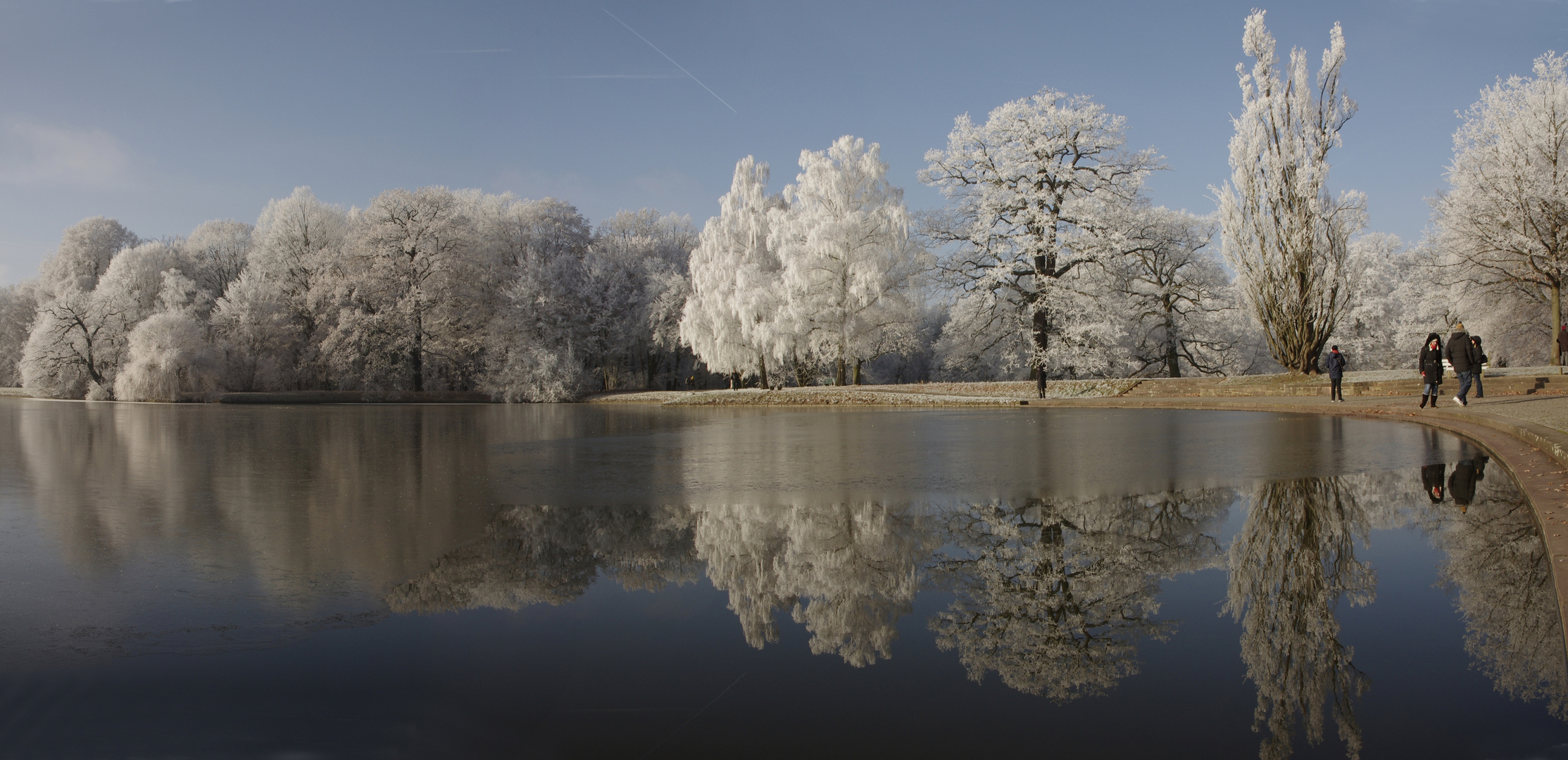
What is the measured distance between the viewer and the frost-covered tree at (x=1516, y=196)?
30312 millimetres

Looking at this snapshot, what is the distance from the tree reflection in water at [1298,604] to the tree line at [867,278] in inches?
983

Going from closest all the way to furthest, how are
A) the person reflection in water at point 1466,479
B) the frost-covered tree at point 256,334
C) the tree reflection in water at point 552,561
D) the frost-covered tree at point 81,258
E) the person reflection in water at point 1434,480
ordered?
the tree reflection in water at point 552,561 → the person reflection in water at point 1466,479 → the person reflection in water at point 1434,480 → the frost-covered tree at point 256,334 → the frost-covered tree at point 81,258

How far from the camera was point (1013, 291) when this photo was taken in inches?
1630

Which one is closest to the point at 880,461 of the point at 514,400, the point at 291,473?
the point at 291,473

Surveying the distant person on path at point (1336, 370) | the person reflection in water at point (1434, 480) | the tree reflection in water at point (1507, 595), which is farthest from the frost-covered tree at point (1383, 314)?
the tree reflection in water at point (1507, 595)

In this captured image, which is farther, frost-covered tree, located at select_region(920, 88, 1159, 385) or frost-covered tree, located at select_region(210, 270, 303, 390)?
frost-covered tree, located at select_region(210, 270, 303, 390)

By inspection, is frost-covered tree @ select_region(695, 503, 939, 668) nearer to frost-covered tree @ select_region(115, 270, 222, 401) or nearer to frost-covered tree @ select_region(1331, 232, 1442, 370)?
frost-covered tree @ select_region(1331, 232, 1442, 370)

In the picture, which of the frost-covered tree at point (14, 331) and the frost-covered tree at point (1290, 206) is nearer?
the frost-covered tree at point (1290, 206)

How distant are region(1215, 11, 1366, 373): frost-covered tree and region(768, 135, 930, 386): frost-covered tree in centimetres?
1213

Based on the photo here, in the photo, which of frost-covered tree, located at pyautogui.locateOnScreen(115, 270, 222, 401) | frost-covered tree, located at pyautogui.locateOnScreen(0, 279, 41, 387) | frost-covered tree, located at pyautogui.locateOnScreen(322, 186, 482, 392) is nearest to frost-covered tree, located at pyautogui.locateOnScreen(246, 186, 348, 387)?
frost-covered tree, located at pyautogui.locateOnScreen(322, 186, 482, 392)

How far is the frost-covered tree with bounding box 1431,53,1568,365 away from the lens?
3031 cm

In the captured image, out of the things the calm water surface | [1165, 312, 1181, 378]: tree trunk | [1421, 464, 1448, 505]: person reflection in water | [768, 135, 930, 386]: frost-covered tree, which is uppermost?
[768, 135, 930, 386]: frost-covered tree

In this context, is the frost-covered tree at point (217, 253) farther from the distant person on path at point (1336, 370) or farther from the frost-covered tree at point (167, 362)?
the distant person on path at point (1336, 370)

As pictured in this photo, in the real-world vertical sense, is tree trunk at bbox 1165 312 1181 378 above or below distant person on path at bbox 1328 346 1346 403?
above
